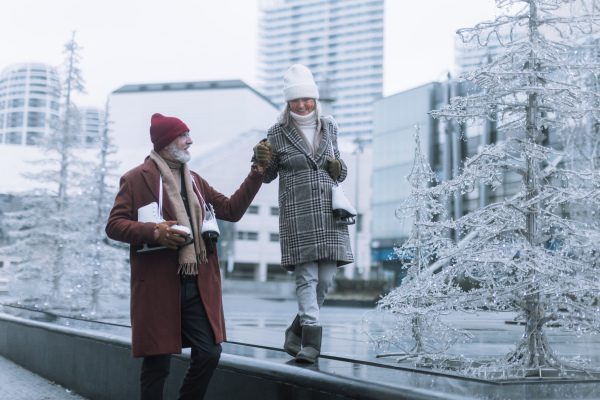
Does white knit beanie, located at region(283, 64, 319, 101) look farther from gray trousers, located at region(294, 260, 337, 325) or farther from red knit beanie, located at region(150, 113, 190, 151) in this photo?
gray trousers, located at region(294, 260, 337, 325)

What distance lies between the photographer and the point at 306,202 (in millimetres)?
4734

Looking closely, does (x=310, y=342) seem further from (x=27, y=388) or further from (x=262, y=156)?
(x=27, y=388)

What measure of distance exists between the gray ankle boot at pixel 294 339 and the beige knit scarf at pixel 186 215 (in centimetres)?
103

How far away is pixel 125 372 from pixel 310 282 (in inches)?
84.1

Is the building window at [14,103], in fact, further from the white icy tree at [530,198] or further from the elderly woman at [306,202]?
the white icy tree at [530,198]

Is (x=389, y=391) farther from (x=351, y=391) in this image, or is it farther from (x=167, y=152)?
(x=167, y=152)

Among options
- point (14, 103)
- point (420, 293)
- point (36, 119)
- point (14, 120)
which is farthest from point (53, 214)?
point (420, 293)

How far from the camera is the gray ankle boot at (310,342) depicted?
461cm

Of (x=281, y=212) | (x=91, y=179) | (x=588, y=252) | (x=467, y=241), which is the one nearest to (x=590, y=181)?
(x=588, y=252)

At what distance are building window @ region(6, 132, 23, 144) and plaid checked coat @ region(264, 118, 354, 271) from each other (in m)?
19.1

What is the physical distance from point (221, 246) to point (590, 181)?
57.9 metres

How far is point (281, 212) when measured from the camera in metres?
4.92

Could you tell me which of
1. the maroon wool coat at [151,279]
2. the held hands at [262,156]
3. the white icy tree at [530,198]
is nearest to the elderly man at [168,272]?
the maroon wool coat at [151,279]

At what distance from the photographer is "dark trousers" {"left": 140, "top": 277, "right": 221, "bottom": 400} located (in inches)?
160
